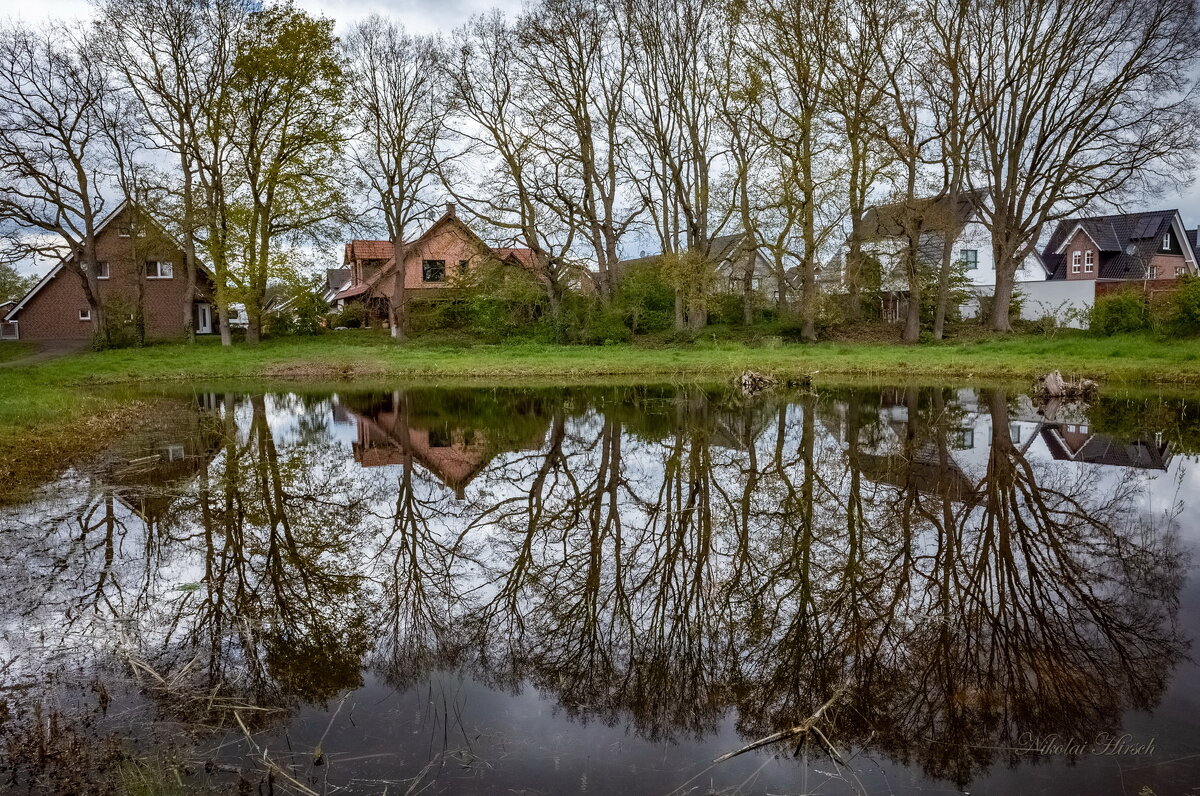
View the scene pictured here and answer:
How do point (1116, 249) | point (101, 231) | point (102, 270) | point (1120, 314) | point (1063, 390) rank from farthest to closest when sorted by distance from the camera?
point (1116, 249) < point (102, 270) < point (101, 231) < point (1120, 314) < point (1063, 390)

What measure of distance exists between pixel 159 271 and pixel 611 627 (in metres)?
42.9

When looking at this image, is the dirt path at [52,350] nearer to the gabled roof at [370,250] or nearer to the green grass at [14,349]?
the green grass at [14,349]

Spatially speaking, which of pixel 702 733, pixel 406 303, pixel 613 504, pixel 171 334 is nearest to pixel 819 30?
pixel 406 303

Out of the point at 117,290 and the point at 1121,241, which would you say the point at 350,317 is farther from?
the point at 1121,241

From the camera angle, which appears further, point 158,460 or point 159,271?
point 159,271

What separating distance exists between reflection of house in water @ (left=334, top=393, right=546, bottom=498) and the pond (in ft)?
1.23

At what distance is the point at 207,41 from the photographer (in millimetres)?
31641

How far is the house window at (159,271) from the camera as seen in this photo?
4028 centimetres

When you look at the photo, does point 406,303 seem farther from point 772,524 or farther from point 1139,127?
point 772,524

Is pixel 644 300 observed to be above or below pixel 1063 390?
above

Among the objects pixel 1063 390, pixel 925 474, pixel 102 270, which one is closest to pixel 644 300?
pixel 1063 390

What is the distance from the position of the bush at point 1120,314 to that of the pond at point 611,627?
65.3 ft

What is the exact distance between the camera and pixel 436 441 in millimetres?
12383

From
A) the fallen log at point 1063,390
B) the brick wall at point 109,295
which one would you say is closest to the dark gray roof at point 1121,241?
the fallen log at point 1063,390
